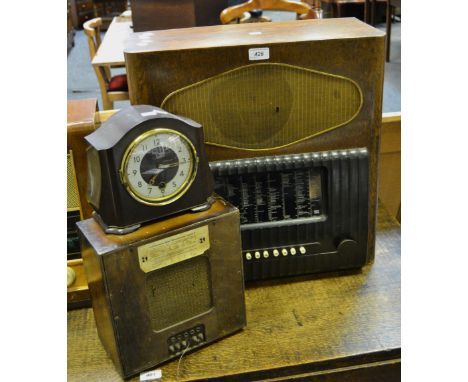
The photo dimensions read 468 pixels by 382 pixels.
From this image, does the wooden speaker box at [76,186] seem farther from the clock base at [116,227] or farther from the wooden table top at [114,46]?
the wooden table top at [114,46]

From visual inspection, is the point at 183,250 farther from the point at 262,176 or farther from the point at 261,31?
the point at 261,31

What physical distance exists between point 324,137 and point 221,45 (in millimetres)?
286

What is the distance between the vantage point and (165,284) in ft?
3.10

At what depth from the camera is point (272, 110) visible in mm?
1075

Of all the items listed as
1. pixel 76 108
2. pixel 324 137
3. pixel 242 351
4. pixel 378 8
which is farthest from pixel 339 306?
pixel 378 8

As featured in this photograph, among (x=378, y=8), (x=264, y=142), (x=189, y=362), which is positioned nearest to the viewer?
(x=189, y=362)

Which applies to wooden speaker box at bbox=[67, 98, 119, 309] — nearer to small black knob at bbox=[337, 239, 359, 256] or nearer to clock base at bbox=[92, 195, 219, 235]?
clock base at bbox=[92, 195, 219, 235]

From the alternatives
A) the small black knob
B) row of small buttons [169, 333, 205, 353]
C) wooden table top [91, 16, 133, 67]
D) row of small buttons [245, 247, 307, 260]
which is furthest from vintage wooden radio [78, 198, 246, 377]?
wooden table top [91, 16, 133, 67]

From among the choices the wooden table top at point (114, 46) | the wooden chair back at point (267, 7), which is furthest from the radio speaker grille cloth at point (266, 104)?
the wooden table top at point (114, 46)

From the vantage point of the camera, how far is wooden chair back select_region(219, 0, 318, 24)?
2.49 metres

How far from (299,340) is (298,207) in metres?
0.28

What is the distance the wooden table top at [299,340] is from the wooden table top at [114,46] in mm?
1802

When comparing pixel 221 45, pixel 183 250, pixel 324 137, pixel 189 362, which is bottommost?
pixel 189 362

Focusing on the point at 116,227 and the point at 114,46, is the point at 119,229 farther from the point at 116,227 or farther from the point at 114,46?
the point at 114,46
